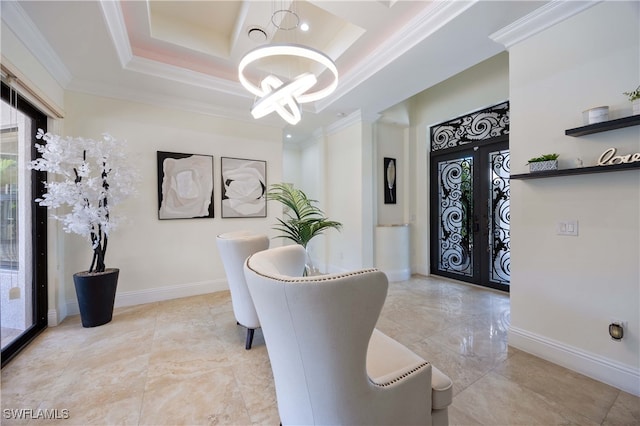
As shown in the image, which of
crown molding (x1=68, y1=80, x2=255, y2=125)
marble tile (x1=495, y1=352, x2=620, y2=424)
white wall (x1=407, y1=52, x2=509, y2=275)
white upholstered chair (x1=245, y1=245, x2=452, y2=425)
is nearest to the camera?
white upholstered chair (x1=245, y1=245, x2=452, y2=425)

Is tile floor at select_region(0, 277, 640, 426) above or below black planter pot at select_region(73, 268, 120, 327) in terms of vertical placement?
below

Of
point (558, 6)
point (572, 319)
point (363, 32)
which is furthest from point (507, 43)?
Answer: point (572, 319)

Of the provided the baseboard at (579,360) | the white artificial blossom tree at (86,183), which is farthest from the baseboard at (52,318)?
the baseboard at (579,360)

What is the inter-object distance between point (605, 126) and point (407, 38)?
68.9 inches

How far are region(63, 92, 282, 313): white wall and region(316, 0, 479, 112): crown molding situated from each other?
73.5 inches

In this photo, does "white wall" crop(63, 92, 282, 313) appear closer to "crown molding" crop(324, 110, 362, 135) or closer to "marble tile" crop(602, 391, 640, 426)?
"crown molding" crop(324, 110, 362, 135)

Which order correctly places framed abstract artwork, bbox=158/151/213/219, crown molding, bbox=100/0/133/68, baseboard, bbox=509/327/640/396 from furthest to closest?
1. framed abstract artwork, bbox=158/151/213/219
2. crown molding, bbox=100/0/133/68
3. baseboard, bbox=509/327/640/396

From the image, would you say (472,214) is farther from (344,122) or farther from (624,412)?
(624,412)

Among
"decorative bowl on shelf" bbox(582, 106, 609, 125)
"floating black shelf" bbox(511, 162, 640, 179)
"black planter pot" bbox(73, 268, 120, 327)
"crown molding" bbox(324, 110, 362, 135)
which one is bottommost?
"black planter pot" bbox(73, 268, 120, 327)

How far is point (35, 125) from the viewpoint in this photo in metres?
2.57

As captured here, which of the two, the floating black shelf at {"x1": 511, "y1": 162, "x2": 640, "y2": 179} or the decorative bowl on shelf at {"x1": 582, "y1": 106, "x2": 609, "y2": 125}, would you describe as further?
the decorative bowl on shelf at {"x1": 582, "y1": 106, "x2": 609, "y2": 125}

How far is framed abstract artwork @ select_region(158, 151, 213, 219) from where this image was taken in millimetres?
3500

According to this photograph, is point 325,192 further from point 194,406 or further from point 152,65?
→ point 194,406

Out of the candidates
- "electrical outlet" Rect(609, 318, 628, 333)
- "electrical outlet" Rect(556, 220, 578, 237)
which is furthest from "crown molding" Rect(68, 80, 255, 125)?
"electrical outlet" Rect(609, 318, 628, 333)
